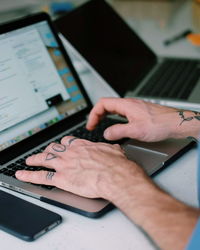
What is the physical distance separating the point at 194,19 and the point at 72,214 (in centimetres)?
169

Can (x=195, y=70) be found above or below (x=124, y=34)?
below

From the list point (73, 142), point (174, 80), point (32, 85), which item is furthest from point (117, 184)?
point (174, 80)

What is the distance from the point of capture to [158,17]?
2316 millimetres

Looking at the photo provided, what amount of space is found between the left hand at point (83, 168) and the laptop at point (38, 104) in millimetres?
27

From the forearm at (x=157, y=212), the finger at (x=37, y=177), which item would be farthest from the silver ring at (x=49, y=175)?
the forearm at (x=157, y=212)

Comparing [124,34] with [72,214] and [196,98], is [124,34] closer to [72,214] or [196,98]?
[196,98]

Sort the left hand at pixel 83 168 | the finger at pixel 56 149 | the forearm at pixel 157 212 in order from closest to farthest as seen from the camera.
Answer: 1. the forearm at pixel 157 212
2. the left hand at pixel 83 168
3. the finger at pixel 56 149

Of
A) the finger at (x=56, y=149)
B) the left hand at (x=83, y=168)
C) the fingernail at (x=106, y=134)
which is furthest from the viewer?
the fingernail at (x=106, y=134)

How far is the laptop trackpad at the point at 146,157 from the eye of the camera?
869 mm

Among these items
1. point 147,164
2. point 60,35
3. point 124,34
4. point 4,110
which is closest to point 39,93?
point 4,110

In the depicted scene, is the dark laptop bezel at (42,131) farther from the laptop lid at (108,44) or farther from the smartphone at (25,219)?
the smartphone at (25,219)

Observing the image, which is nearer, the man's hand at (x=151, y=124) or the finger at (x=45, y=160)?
the finger at (x=45, y=160)

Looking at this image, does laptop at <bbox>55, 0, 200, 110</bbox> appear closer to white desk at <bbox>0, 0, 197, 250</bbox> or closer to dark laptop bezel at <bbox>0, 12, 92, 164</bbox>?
dark laptop bezel at <bbox>0, 12, 92, 164</bbox>

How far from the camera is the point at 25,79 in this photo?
105 cm
